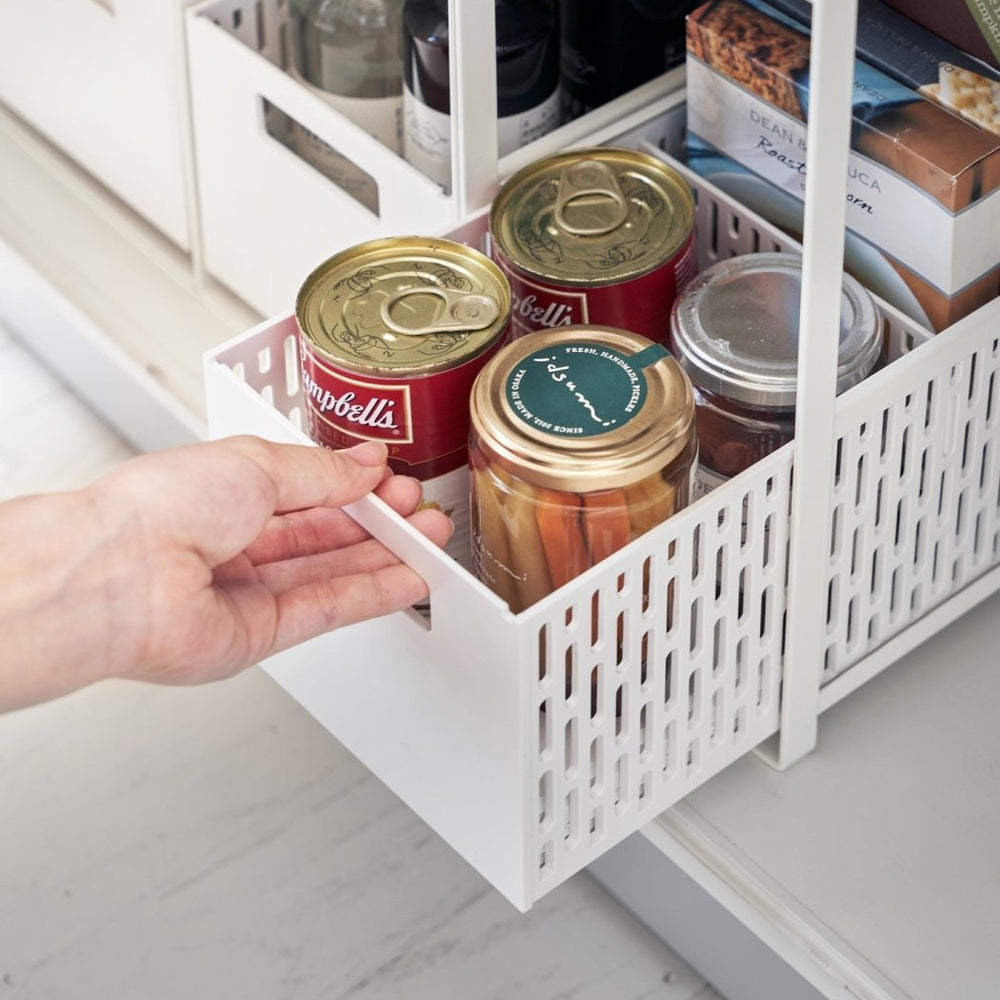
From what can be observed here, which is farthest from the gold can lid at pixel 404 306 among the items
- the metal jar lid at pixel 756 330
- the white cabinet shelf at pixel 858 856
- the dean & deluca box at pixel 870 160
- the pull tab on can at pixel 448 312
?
the white cabinet shelf at pixel 858 856

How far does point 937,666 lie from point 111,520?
55cm

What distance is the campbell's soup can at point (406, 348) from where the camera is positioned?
85 centimetres

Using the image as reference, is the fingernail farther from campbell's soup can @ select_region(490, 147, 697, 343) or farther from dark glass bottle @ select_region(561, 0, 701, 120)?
dark glass bottle @ select_region(561, 0, 701, 120)

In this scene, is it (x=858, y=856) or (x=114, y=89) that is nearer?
(x=858, y=856)

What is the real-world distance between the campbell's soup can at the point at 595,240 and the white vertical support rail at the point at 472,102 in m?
0.04

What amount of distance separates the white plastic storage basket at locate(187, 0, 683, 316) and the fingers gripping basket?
0.07 metres

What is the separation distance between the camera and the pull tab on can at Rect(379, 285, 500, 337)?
2.84 feet

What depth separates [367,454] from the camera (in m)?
0.83

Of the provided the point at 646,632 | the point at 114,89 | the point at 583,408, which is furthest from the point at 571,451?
the point at 114,89

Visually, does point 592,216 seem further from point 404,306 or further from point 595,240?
point 404,306

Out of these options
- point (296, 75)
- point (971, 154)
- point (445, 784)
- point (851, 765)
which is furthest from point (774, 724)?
point (296, 75)

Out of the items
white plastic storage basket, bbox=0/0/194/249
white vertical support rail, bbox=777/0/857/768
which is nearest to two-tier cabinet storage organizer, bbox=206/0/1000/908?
white vertical support rail, bbox=777/0/857/768

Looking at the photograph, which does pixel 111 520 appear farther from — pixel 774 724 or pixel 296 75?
pixel 296 75

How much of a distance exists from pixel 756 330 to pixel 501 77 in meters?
0.26
